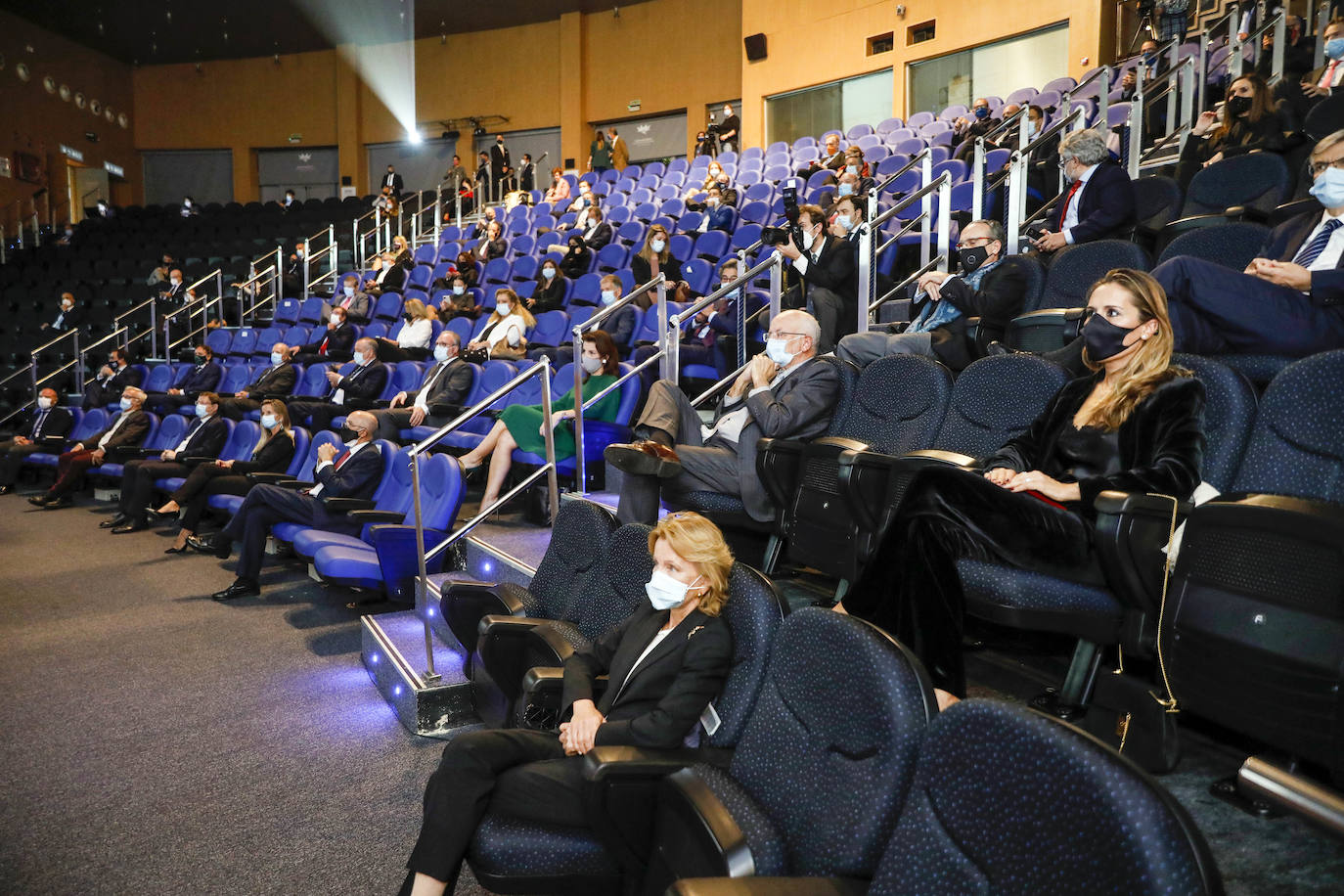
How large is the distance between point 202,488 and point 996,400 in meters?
5.22

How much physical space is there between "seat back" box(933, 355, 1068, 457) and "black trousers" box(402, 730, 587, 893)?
1502mm

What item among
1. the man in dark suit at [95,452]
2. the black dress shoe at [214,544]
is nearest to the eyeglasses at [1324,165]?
the black dress shoe at [214,544]

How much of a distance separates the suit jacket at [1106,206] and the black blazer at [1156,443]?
1.93 m

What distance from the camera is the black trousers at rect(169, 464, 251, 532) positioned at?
591cm

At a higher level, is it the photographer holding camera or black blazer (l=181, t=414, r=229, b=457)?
the photographer holding camera

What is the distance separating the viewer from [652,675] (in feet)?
6.13

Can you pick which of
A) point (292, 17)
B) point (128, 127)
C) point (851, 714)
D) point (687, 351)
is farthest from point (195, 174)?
point (851, 714)

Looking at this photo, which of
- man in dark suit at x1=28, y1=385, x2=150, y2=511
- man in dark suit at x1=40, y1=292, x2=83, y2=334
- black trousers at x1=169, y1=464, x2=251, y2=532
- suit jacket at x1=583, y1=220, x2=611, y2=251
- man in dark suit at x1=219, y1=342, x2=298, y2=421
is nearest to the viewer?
black trousers at x1=169, y1=464, x2=251, y2=532

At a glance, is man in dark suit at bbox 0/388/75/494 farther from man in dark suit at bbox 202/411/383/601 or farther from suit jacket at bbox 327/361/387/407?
man in dark suit at bbox 202/411/383/601

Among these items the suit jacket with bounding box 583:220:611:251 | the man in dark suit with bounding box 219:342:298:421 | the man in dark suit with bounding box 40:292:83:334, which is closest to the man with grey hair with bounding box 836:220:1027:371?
the suit jacket with bounding box 583:220:611:251

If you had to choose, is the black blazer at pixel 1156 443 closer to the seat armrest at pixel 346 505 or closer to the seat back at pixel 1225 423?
the seat back at pixel 1225 423

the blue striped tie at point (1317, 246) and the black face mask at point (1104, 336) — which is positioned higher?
the blue striped tie at point (1317, 246)

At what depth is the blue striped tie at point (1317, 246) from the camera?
251cm

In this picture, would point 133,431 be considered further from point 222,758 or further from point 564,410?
point 222,758
